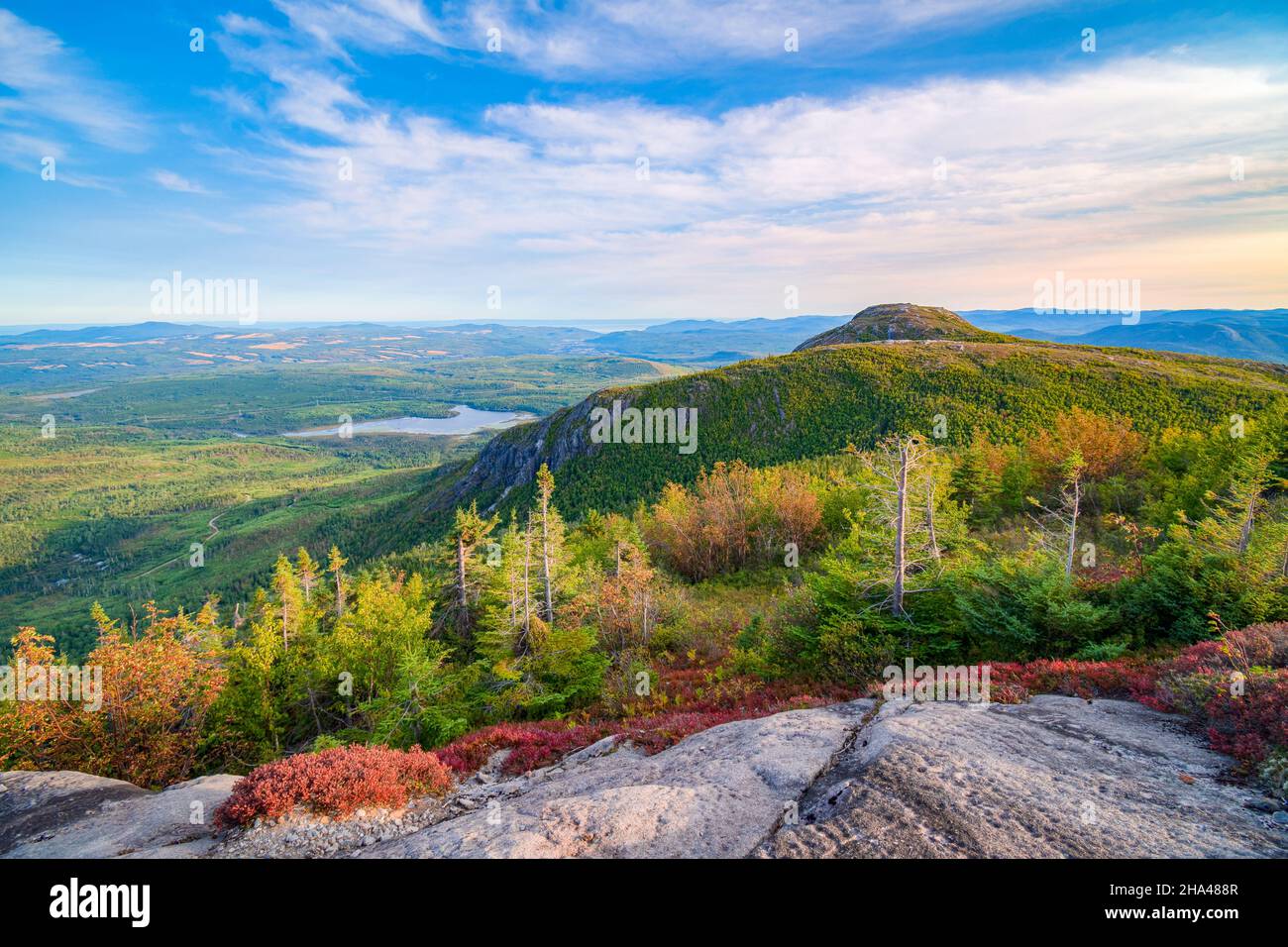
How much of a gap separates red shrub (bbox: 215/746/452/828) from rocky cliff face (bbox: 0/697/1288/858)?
0.83 feet

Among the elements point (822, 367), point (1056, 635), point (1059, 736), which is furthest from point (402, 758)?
point (822, 367)

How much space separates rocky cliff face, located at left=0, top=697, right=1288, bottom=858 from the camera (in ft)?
21.9

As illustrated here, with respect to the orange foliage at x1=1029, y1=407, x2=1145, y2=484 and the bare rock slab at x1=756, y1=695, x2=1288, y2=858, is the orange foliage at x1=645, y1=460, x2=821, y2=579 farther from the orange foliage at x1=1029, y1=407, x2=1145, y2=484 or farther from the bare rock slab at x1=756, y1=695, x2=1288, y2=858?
the bare rock slab at x1=756, y1=695, x2=1288, y2=858

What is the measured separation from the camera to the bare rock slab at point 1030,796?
643cm

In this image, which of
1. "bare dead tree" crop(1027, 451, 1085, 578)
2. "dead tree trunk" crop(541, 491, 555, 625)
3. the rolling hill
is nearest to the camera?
"bare dead tree" crop(1027, 451, 1085, 578)

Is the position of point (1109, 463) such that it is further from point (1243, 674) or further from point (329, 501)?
point (329, 501)

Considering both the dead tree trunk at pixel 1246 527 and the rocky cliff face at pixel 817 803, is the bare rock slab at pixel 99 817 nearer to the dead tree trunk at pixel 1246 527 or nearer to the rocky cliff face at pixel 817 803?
the rocky cliff face at pixel 817 803

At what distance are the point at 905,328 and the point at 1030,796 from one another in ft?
651

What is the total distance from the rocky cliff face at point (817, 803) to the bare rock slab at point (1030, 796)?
1.1 inches

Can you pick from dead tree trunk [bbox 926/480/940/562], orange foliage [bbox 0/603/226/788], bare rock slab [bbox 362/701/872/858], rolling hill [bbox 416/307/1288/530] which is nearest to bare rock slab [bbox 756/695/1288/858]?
bare rock slab [bbox 362/701/872/858]

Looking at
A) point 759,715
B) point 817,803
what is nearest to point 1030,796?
point 817,803

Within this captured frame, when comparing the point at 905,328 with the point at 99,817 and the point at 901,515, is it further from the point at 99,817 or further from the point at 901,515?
the point at 99,817

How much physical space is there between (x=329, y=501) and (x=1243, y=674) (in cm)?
21922
